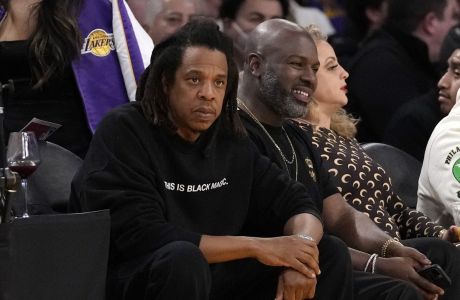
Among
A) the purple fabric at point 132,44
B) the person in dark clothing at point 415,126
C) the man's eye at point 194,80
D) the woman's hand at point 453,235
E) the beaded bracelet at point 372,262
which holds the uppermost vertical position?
the man's eye at point 194,80

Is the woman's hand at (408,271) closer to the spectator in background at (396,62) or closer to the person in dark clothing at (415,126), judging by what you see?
the person in dark clothing at (415,126)

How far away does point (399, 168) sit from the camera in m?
5.77

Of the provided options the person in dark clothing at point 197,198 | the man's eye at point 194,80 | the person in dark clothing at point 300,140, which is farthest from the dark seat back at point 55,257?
the person in dark clothing at point 300,140

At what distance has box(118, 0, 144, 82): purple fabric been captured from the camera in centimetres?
504

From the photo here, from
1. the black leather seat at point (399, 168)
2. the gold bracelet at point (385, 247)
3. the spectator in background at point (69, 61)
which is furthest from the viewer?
the black leather seat at point (399, 168)

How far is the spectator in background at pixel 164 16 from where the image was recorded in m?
6.10

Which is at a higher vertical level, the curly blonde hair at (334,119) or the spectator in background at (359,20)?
the curly blonde hair at (334,119)

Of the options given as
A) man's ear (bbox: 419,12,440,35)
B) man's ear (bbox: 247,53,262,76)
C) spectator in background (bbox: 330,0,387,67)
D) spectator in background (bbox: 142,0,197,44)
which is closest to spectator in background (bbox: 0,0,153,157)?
man's ear (bbox: 247,53,262,76)

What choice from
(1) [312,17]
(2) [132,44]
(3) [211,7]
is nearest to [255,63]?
(2) [132,44]

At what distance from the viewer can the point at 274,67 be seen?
5.00 meters

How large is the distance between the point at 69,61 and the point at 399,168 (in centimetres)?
177

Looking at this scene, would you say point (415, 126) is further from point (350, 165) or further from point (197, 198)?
point (197, 198)

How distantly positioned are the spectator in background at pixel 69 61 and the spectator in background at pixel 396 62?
7.00ft

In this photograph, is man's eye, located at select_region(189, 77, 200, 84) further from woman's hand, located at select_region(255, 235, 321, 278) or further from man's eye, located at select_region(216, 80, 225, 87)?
woman's hand, located at select_region(255, 235, 321, 278)
